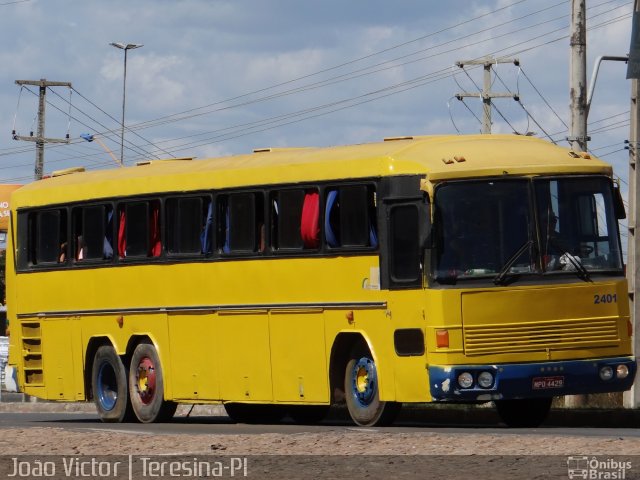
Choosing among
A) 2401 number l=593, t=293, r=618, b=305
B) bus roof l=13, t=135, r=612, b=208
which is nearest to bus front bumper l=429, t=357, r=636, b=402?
2401 number l=593, t=293, r=618, b=305

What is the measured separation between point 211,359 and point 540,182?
528 centimetres

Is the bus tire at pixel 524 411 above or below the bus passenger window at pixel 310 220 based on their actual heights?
below

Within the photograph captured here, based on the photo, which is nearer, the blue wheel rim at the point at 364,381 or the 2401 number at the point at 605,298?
the 2401 number at the point at 605,298

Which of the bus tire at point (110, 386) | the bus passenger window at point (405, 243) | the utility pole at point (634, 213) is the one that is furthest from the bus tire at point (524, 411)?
the utility pole at point (634, 213)

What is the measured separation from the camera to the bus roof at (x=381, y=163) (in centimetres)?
1978

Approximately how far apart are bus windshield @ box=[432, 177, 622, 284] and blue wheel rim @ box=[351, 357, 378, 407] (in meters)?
1.54

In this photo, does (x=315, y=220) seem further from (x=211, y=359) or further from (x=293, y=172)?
(x=211, y=359)

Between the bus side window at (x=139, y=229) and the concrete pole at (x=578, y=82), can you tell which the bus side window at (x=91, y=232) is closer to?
the bus side window at (x=139, y=229)

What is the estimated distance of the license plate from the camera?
19.5 metres

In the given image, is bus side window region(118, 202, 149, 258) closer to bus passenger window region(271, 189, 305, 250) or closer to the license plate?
bus passenger window region(271, 189, 305, 250)

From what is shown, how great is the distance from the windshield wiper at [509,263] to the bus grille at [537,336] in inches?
18.8

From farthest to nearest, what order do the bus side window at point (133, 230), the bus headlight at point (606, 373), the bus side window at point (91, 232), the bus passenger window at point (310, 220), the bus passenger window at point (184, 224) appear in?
the bus side window at point (91, 232)
the bus side window at point (133, 230)
the bus passenger window at point (184, 224)
the bus passenger window at point (310, 220)
the bus headlight at point (606, 373)

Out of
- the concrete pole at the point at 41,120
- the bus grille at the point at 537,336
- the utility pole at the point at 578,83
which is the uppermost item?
the concrete pole at the point at 41,120

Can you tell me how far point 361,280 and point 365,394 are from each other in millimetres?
1281
